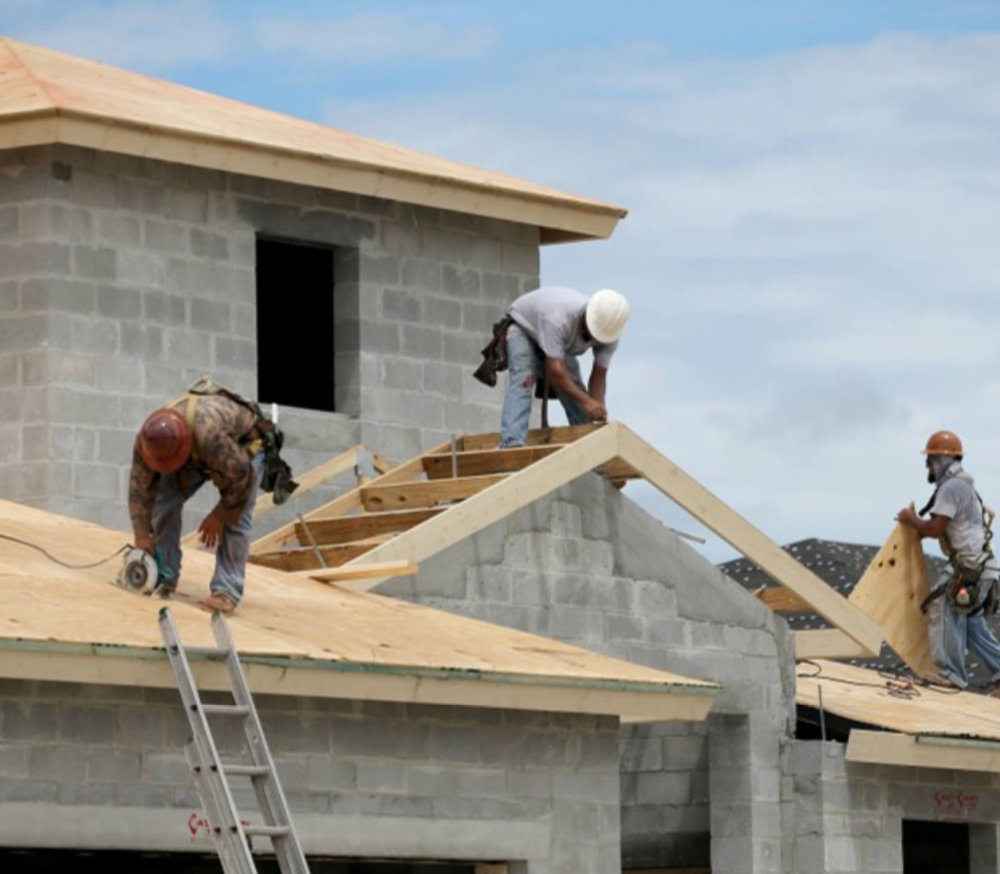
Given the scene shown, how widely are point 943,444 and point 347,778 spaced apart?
9.55 meters

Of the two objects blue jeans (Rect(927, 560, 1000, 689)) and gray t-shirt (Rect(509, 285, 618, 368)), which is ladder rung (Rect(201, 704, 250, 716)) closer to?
gray t-shirt (Rect(509, 285, 618, 368))

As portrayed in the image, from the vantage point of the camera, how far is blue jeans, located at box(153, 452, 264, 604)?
1772 centimetres

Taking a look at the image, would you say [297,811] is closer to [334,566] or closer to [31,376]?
[334,566]

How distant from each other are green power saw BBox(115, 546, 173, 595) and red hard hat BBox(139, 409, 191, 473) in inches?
21.8

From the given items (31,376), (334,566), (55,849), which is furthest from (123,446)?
(55,849)

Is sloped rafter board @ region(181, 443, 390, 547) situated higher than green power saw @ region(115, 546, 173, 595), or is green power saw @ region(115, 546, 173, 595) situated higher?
sloped rafter board @ region(181, 443, 390, 547)

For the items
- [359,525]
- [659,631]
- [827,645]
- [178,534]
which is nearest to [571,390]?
[659,631]

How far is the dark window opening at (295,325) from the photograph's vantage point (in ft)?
84.9

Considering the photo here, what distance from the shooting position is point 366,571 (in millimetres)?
19531

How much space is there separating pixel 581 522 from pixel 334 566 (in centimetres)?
192

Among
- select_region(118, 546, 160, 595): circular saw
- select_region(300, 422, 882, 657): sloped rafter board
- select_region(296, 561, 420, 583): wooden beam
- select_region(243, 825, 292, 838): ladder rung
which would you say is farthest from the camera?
select_region(300, 422, 882, 657): sloped rafter board

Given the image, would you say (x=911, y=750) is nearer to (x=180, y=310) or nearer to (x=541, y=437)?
(x=541, y=437)

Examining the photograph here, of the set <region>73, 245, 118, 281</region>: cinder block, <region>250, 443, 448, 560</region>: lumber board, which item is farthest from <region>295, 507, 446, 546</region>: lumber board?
<region>73, 245, 118, 281</region>: cinder block

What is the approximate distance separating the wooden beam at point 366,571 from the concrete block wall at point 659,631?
17cm
